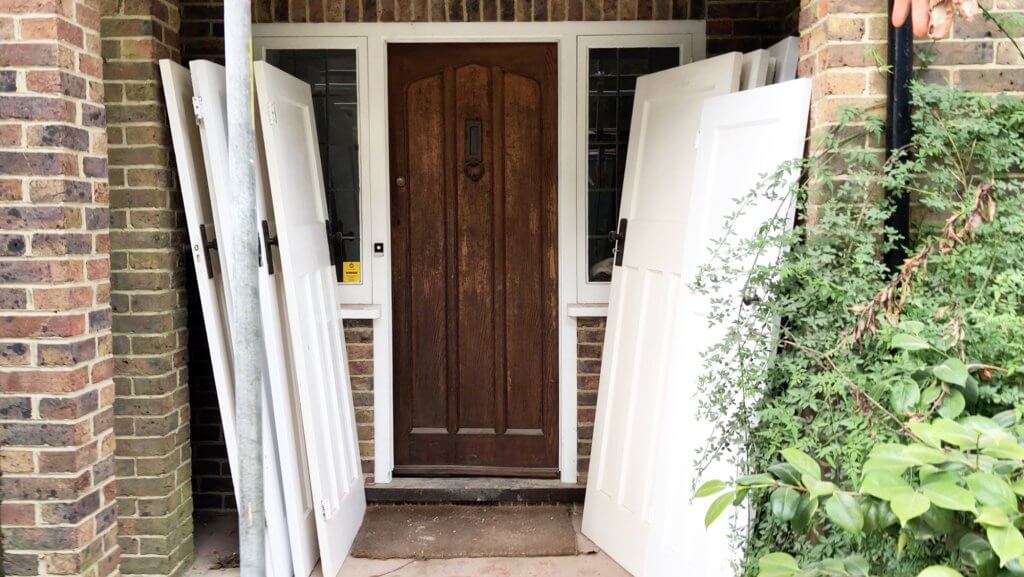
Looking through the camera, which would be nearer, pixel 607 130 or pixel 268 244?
pixel 268 244

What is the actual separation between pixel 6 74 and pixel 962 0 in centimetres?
284

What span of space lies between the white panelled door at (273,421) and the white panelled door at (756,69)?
76.9 inches

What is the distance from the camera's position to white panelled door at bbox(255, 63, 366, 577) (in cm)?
347

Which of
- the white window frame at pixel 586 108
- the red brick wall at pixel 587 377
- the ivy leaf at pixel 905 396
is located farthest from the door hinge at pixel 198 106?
the ivy leaf at pixel 905 396

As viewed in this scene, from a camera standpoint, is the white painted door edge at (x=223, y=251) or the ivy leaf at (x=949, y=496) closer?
the ivy leaf at (x=949, y=496)

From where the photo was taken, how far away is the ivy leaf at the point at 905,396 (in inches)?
87.0

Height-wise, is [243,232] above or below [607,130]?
below

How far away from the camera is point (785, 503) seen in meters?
2.03

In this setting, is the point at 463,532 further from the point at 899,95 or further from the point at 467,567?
the point at 899,95

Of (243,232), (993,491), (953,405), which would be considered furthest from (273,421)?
(993,491)

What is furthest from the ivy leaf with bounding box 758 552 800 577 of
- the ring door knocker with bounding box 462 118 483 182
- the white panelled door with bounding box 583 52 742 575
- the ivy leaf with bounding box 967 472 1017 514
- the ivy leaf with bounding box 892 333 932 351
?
the ring door knocker with bounding box 462 118 483 182

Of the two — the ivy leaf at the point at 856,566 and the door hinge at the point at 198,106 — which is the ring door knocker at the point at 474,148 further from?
the ivy leaf at the point at 856,566

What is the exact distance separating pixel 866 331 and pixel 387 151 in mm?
2538

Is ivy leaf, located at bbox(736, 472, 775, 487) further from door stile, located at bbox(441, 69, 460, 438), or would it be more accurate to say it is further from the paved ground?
door stile, located at bbox(441, 69, 460, 438)
